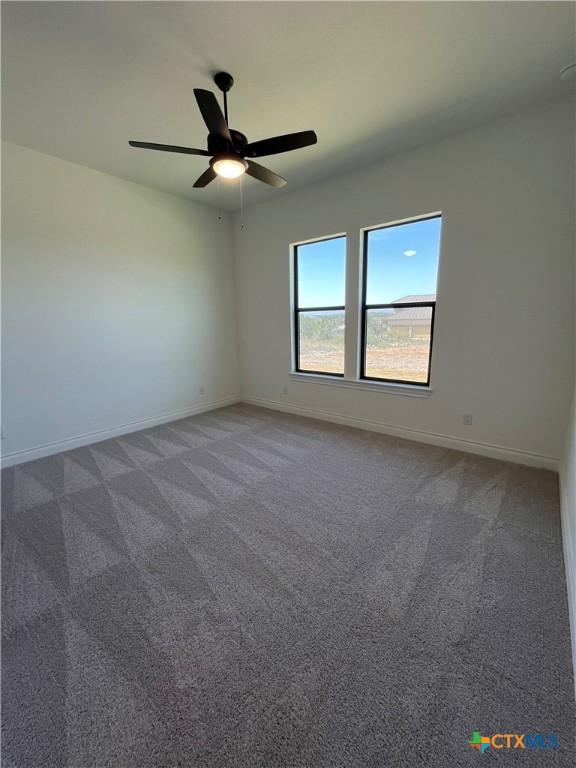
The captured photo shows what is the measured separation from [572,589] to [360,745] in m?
1.22

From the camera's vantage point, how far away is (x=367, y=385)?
3.74 meters

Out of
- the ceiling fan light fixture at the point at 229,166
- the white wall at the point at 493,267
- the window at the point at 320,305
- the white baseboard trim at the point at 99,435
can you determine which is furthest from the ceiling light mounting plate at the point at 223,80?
the white baseboard trim at the point at 99,435

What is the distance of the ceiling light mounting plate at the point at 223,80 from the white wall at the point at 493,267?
40.5 inches

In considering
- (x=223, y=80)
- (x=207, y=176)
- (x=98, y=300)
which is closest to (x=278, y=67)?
(x=223, y=80)

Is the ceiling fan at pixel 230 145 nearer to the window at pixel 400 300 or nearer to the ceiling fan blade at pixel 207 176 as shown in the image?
the ceiling fan blade at pixel 207 176

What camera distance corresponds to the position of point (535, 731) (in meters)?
1.04

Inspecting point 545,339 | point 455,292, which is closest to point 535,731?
point 545,339

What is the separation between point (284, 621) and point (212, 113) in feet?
8.79

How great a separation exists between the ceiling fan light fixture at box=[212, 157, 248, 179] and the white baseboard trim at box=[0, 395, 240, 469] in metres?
3.09

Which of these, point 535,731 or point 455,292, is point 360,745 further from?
point 455,292

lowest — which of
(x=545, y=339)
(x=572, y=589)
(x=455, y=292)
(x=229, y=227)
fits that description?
(x=572, y=589)

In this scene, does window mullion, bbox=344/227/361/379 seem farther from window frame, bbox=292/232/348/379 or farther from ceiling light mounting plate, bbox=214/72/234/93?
ceiling light mounting plate, bbox=214/72/234/93

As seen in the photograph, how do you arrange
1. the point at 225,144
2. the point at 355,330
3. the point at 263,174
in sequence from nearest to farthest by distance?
the point at 225,144 < the point at 263,174 < the point at 355,330

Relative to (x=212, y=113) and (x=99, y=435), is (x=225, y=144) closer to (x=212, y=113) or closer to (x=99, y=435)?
(x=212, y=113)
